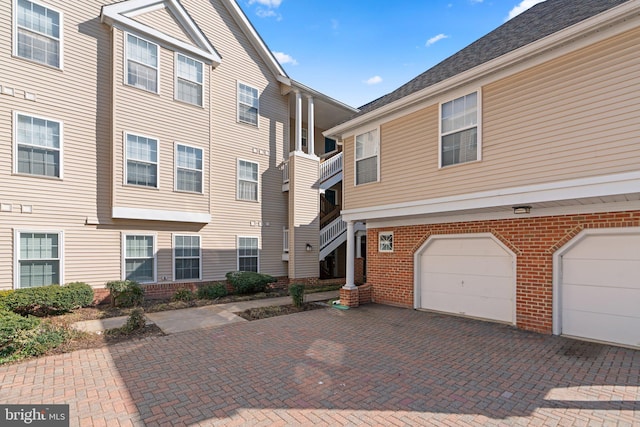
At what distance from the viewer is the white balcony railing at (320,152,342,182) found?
15018 mm

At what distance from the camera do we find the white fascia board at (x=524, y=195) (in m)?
5.34

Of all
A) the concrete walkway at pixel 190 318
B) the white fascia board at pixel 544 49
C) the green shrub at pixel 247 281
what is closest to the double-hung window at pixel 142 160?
the green shrub at pixel 247 281

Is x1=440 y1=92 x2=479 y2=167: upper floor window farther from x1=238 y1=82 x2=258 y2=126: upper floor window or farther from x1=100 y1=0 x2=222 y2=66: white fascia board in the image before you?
x1=100 y1=0 x2=222 y2=66: white fascia board

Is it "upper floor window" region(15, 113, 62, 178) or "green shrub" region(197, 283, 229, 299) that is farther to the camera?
"green shrub" region(197, 283, 229, 299)

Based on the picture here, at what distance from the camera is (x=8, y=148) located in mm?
8430

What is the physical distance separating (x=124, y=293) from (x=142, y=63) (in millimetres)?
7245

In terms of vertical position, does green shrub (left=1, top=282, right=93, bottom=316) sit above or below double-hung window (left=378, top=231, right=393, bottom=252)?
below

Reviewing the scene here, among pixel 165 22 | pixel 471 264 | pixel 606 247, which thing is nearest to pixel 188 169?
pixel 165 22

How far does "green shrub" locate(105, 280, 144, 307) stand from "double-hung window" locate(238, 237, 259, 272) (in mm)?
3907

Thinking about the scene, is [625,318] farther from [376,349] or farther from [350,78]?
[350,78]

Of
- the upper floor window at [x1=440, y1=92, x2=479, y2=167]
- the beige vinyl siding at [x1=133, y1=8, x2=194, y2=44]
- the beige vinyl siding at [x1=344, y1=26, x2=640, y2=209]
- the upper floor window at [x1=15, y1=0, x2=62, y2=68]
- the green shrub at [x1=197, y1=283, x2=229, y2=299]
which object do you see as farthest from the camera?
the green shrub at [x1=197, y1=283, x2=229, y2=299]

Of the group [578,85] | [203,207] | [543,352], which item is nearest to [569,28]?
[578,85]

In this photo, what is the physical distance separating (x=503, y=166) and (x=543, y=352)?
3.53 m

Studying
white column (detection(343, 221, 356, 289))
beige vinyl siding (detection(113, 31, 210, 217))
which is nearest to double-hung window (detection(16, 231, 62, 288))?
beige vinyl siding (detection(113, 31, 210, 217))
